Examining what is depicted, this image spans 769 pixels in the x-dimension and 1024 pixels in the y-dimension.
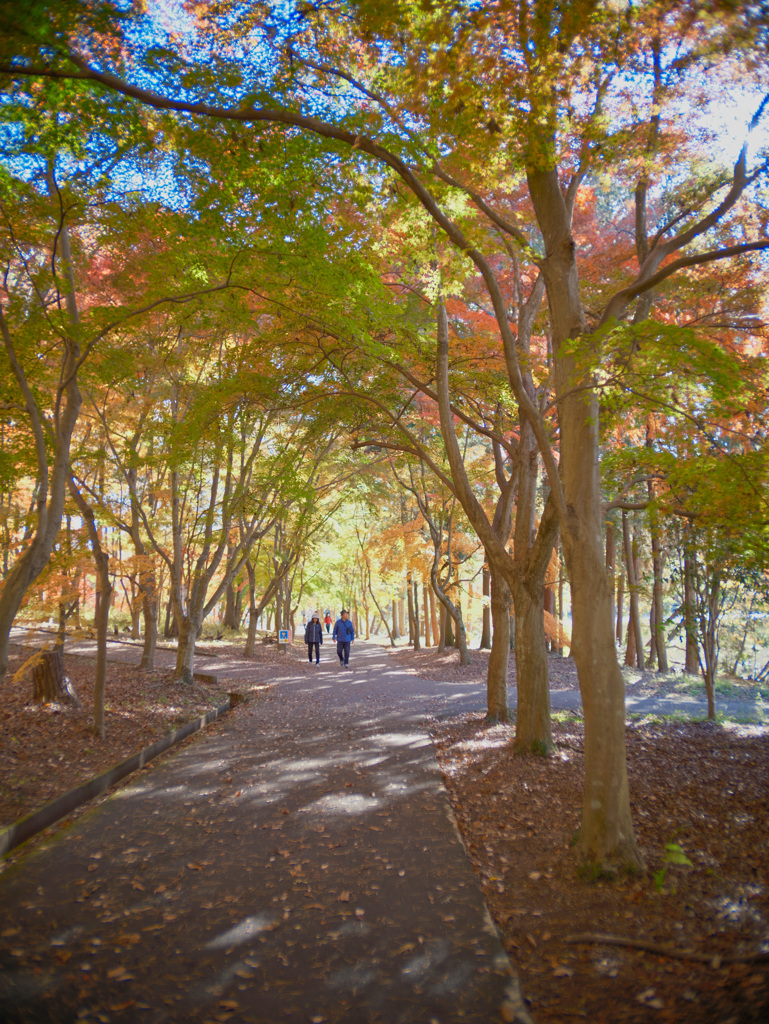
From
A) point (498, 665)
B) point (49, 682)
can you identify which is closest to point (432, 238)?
point (498, 665)

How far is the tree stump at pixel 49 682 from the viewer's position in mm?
8312

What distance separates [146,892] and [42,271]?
6028 mm

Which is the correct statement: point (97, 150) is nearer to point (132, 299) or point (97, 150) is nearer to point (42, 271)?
point (42, 271)

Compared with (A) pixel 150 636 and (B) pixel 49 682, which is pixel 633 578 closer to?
(A) pixel 150 636

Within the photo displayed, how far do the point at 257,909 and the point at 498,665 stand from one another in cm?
545

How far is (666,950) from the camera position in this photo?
288 cm

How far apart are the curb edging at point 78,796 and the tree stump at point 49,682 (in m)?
1.88

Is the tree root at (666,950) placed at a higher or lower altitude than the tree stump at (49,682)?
lower

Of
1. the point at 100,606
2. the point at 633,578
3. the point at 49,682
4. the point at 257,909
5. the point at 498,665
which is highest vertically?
the point at 633,578

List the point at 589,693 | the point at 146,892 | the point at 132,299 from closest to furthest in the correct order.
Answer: the point at 146,892, the point at 589,693, the point at 132,299

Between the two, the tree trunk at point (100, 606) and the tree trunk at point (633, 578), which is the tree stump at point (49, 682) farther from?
the tree trunk at point (633, 578)

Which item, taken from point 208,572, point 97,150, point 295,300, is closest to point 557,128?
point 295,300

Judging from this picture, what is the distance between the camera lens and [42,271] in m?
5.84

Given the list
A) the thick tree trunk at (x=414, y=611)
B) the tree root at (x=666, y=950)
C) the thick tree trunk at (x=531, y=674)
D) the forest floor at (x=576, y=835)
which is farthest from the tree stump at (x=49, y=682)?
the thick tree trunk at (x=414, y=611)
